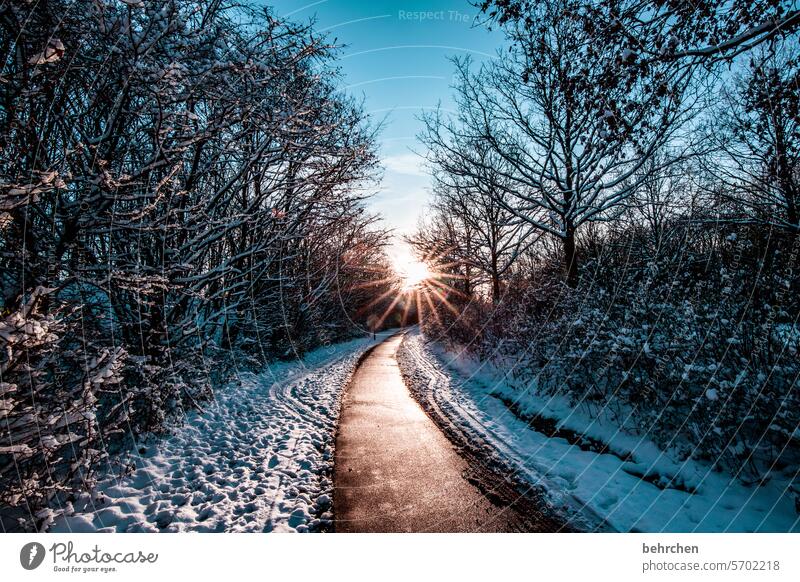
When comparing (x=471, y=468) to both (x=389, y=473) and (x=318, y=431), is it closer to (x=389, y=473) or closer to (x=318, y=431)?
(x=389, y=473)

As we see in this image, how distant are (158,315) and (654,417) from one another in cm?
870

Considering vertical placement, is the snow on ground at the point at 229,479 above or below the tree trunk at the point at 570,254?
below

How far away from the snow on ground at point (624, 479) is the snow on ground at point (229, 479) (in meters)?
3.01

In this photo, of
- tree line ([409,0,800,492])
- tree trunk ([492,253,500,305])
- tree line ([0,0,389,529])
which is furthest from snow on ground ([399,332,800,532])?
tree trunk ([492,253,500,305])

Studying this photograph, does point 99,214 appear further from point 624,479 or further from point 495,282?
point 495,282

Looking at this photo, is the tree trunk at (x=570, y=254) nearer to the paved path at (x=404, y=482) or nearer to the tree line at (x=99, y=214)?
the paved path at (x=404, y=482)

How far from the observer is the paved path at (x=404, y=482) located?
3.69m

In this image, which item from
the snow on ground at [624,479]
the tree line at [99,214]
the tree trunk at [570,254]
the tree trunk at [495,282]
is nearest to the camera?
the tree line at [99,214]

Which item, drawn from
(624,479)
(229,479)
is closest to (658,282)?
(624,479)

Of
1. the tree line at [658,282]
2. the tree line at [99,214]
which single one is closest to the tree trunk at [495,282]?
the tree line at [658,282]

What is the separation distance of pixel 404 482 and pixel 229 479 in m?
2.41

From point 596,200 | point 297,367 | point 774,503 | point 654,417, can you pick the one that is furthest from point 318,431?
point 596,200

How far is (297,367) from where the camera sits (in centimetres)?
1418

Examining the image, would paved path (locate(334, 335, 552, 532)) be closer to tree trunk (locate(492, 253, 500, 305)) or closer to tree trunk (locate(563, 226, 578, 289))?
tree trunk (locate(563, 226, 578, 289))
